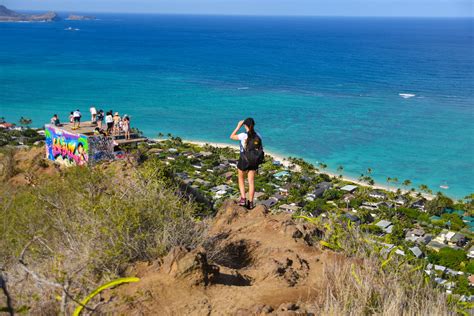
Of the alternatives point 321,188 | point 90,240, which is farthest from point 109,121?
point 321,188

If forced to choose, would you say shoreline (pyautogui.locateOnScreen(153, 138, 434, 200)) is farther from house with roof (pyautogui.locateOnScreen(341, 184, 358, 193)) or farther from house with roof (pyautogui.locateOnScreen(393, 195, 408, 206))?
house with roof (pyautogui.locateOnScreen(393, 195, 408, 206))

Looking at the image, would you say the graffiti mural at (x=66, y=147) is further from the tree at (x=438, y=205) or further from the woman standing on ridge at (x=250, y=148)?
the tree at (x=438, y=205)

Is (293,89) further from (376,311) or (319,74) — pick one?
(376,311)

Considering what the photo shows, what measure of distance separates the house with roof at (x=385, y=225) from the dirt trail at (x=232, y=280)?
93.6ft

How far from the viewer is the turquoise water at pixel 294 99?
54.2 meters

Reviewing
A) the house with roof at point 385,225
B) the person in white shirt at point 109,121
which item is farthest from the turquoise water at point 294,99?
the person in white shirt at point 109,121

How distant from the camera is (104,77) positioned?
92625 millimetres

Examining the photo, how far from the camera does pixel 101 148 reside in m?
19.7

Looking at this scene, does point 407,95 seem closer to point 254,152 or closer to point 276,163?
point 276,163

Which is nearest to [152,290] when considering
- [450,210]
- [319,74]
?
[450,210]

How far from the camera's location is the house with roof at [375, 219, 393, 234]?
115 feet

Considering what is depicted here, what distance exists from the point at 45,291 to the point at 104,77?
302ft

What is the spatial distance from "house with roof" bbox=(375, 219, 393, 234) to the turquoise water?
10.9 meters

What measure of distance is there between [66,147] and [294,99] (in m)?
58.1
